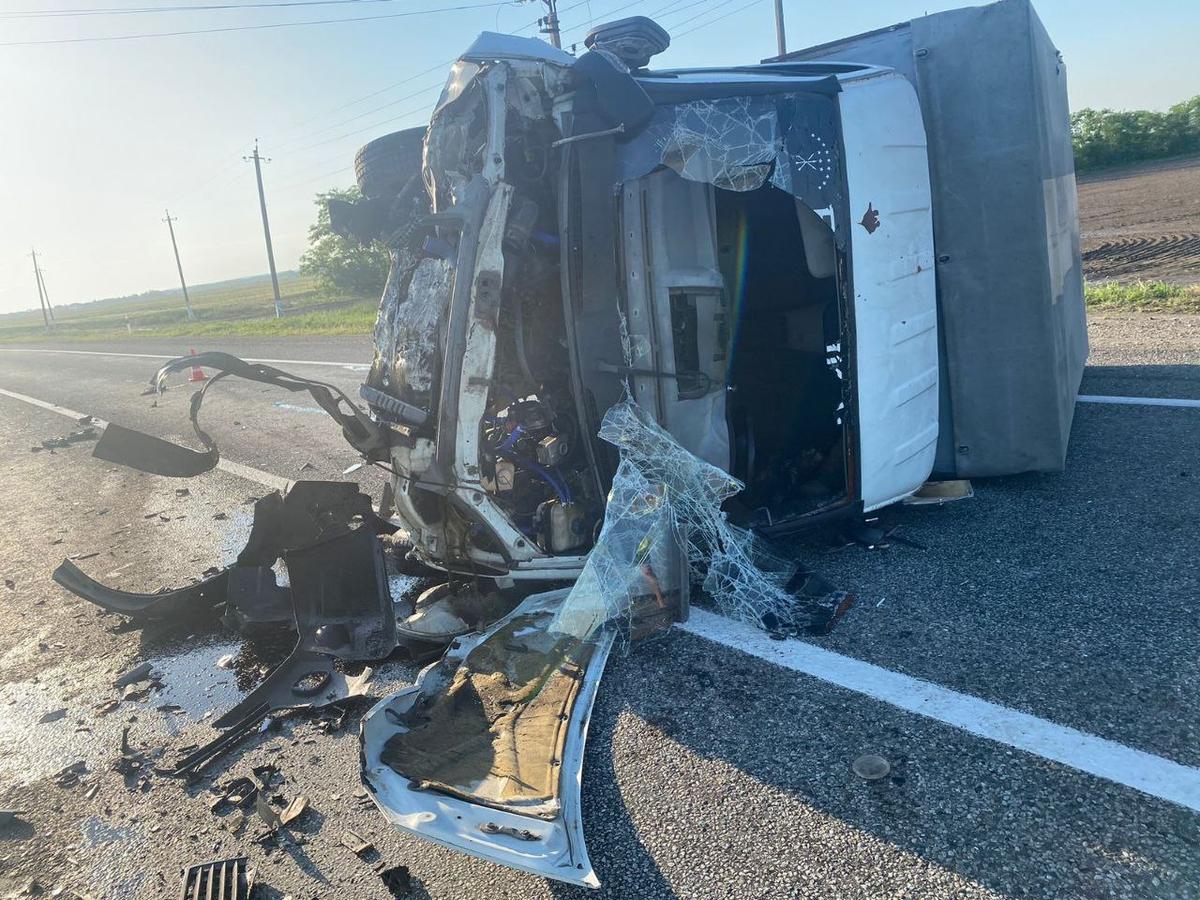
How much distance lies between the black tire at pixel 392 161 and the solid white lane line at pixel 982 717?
2643mm

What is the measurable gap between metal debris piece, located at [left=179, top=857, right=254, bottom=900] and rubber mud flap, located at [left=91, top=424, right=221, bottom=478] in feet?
5.85

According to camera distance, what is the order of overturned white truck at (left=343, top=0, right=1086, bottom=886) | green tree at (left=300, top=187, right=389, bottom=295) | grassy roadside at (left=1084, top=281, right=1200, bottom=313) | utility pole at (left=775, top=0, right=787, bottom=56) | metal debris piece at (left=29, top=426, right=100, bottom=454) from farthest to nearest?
green tree at (left=300, top=187, right=389, bottom=295)
utility pole at (left=775, top=0, right=787, bottom=56)
metal debris piece at (left=29, top=426, right=100, bottom=454)
grassy roadside at (left=1084, top=281, right=1200, bottom=313)
overturned white truck at (left=343, top=0, right=1086, bottom=886)

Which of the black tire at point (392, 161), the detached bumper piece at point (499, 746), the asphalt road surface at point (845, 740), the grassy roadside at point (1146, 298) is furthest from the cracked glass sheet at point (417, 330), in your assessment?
the grassy roadside at point (1146, 298)

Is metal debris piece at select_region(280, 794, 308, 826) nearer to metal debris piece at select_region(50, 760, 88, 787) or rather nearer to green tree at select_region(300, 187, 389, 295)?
metal debris piece at select_region(50, 760, 88, 787)

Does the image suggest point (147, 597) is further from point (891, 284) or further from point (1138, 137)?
point (1138, 137)

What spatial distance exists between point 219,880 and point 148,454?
2.03m

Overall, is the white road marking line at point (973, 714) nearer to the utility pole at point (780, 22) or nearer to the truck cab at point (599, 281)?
the truck cab at point (599, 281)

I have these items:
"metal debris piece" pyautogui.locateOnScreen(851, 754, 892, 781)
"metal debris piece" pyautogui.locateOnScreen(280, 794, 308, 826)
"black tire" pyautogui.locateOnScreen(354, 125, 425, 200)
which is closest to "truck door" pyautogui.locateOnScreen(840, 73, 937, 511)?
"metal debris piece" pyautogui.locateOnScreen(851, 754, 892, 781)

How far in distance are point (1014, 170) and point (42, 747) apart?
5.04 m

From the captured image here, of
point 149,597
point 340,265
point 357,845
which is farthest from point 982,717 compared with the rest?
point 340,265

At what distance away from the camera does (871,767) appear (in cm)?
223

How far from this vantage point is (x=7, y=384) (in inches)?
679

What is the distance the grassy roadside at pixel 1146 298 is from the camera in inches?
306

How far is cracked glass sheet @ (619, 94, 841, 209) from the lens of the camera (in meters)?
3.29
